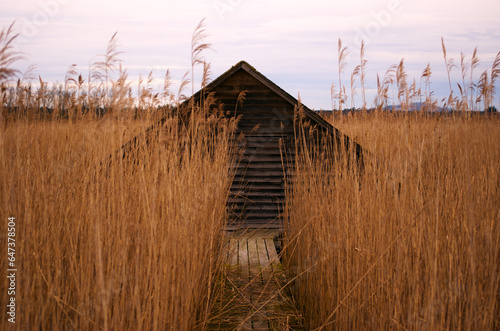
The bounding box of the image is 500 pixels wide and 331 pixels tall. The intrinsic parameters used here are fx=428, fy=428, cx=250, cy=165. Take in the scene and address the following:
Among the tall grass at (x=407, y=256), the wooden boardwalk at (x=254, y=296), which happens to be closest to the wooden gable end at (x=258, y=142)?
the wooden boardwalk at (x=254, y=296)

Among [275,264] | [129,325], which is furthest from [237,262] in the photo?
[129,325]

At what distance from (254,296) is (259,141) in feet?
12.4

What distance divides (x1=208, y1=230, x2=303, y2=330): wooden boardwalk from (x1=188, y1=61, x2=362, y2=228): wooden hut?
173 cm

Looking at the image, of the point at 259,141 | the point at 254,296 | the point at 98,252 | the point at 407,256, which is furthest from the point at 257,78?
the point at 98,252

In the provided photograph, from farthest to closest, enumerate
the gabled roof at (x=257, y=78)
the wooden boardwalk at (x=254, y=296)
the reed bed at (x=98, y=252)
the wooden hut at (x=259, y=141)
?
the wooden hut at (x=259, y=141), the gabled roof at (x=257, y=78), the wooden boardwalk at (x=254, y=296), the reed bed at (x=98, y=252)

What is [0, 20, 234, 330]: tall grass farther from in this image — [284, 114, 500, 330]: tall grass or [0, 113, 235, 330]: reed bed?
[284, 114, 500, 330]: tall grass

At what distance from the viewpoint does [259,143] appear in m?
7.45

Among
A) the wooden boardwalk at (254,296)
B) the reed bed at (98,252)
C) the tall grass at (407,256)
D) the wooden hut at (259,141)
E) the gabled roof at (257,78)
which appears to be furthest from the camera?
the wooden hut at (259,141)

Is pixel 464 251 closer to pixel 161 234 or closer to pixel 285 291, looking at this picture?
pixel 161 234

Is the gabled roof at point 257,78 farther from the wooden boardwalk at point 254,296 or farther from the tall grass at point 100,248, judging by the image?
the tall grass at point 100,248

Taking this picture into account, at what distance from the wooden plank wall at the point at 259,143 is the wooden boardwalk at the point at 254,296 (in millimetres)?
1730

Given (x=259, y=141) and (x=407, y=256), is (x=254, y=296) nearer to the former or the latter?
(x=407, y=256)

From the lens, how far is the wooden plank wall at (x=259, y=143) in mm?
7273

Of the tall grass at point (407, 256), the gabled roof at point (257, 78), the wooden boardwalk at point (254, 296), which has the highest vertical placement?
the gabled roof at point (257, 78)
